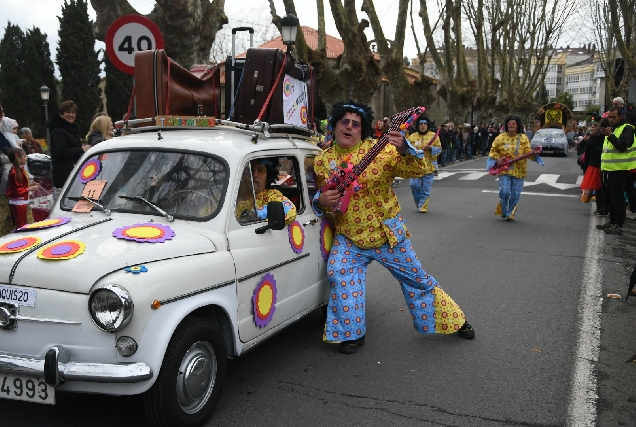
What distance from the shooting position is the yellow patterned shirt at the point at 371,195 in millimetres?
4871

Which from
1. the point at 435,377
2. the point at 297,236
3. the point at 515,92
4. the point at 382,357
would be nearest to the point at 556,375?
the point at 435,377

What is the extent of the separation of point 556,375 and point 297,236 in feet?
6.87

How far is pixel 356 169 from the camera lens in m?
4.80

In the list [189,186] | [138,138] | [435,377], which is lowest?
[435,377]

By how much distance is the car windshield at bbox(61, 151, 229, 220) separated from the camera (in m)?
4.10

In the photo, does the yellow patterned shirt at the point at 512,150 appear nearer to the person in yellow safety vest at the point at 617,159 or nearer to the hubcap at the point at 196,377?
the person in yellow safety vest at the point at 617,159

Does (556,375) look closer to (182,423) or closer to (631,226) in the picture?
(182,423)

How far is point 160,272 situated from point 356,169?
76.5 inches

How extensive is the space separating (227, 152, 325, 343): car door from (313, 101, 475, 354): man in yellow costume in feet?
0.50

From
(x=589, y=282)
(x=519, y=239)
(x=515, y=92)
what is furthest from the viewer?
(x=515, y=92)

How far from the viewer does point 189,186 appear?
417cm

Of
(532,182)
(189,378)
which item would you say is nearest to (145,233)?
(189,378)

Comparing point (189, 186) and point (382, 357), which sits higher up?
point (189, 186)

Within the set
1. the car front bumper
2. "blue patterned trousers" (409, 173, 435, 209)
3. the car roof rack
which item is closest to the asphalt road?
the car front bumper
